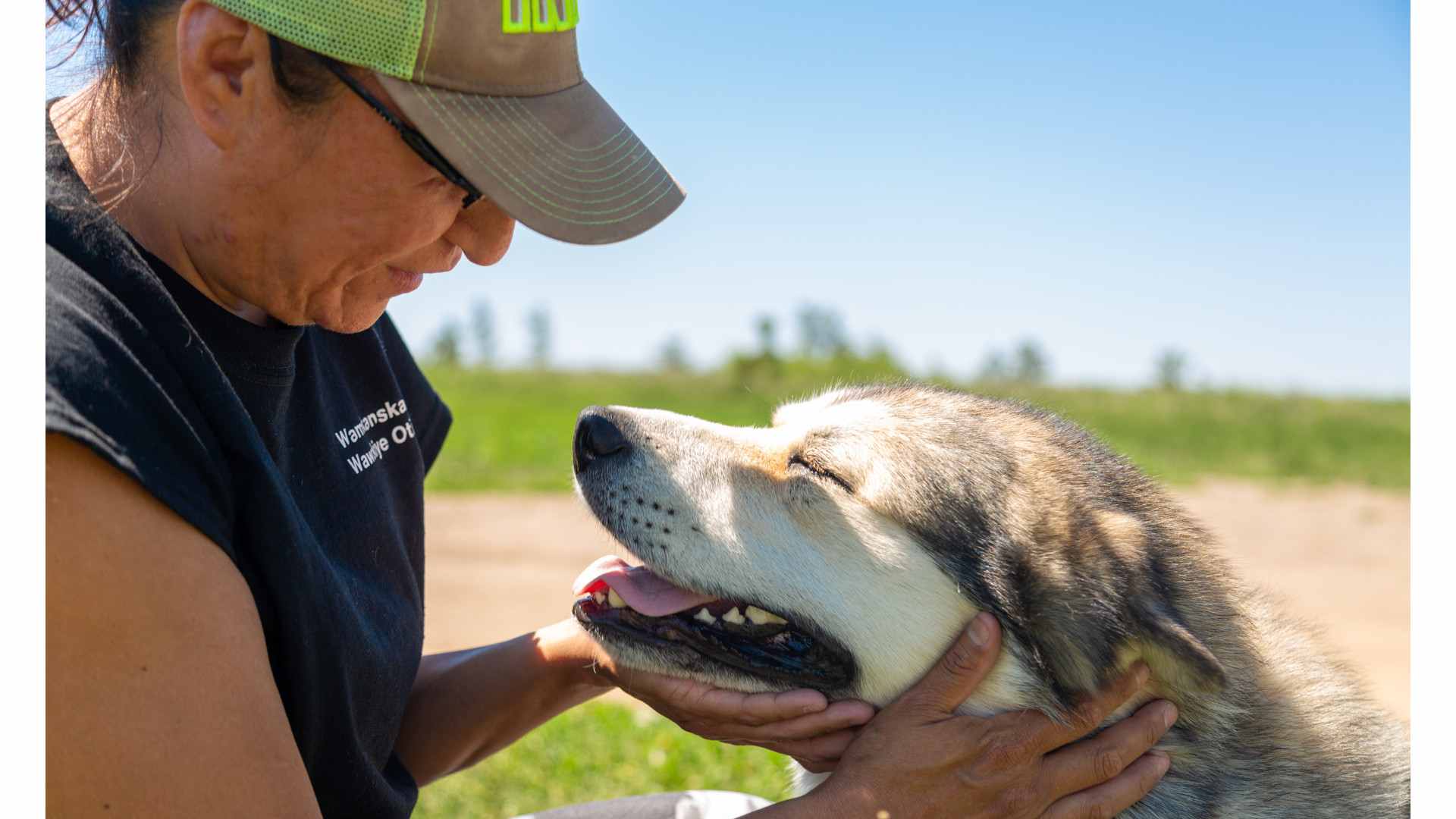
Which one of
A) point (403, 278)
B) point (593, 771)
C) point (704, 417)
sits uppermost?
point (403, 278)

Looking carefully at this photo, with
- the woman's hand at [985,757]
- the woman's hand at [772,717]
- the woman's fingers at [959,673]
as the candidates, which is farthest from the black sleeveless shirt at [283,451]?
the woman's fingers at [959,673]

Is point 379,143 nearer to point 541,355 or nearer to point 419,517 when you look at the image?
point 419,517

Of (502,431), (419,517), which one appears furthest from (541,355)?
(419,517)

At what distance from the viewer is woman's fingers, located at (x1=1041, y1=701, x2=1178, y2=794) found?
7.83 feet

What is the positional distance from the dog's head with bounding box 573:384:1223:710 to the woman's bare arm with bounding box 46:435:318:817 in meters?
1.07

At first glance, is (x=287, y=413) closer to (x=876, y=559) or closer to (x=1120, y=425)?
(x=876, y=559)

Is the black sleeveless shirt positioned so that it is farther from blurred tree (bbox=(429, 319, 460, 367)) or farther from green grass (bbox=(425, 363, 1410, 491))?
blurred tree (bbox=(429, 319, 460, 367))

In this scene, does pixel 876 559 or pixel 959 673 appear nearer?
pixel 959 673

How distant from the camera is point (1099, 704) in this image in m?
2.46

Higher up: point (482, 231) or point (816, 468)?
point (482, 231)

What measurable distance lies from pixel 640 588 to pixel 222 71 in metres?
1.46

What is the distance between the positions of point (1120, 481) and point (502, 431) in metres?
19.7

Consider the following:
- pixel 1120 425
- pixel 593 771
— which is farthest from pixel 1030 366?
pixel 593 771
